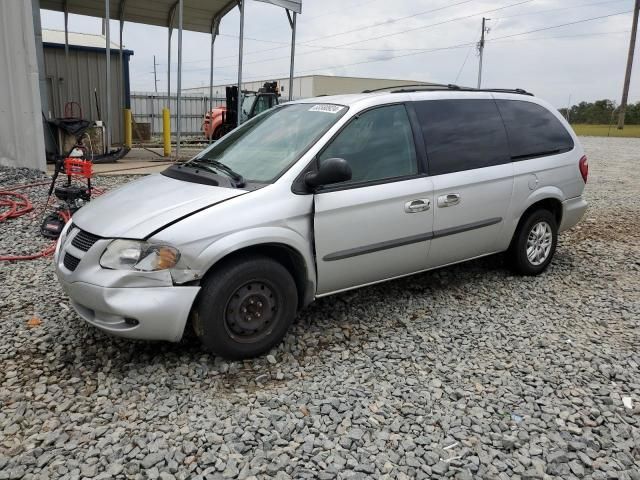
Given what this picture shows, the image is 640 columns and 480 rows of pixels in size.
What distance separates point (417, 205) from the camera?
403cm

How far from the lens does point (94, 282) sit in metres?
3.12

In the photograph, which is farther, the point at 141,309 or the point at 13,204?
the point at 13,204

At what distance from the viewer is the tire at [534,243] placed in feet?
16.4

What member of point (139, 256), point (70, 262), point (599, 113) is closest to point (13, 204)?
point (70, 262)

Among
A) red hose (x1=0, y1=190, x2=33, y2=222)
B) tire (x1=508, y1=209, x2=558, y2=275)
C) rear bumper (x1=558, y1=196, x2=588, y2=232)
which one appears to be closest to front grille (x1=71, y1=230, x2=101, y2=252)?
tire (x1=508, y1=209, x2=558, y2=275)

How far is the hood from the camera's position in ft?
10.4

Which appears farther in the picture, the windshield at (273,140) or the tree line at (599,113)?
the tree line at (599,113)

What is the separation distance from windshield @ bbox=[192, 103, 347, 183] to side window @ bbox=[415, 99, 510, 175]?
2.72 ft

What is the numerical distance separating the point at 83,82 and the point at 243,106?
5.11 m

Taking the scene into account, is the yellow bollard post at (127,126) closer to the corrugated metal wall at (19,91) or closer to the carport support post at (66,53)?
the carport support post at (66,53)

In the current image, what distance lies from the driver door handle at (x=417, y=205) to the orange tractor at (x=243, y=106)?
13034 mm

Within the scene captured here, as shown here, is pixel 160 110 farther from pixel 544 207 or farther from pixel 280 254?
pixel 280 254

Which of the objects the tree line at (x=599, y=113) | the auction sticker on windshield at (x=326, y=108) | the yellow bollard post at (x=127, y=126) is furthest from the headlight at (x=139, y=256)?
the tree line at (x=599, y=113)

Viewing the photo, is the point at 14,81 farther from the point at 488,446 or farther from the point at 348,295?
the point at 488,446
